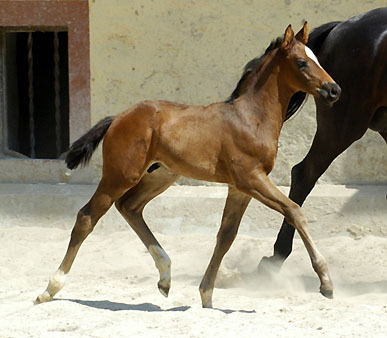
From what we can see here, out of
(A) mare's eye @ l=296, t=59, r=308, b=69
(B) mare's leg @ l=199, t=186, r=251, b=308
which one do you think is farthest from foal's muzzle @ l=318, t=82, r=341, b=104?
(B) mare's leg @ l=199, t=186, r=251, b=308

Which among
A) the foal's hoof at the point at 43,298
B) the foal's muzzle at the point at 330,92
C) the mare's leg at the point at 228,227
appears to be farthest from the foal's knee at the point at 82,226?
the foal's muzzle at the point at 330,92

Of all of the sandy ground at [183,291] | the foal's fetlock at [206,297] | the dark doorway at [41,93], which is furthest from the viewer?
the dark doorway at [41,93]

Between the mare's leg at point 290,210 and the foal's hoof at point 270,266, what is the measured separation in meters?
1.33

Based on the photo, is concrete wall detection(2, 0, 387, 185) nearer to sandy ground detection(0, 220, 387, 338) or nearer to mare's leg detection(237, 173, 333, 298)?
sandy ground detection(0, 220, 387, 338)

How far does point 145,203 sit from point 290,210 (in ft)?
3.05

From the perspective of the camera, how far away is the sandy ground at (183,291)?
4195 millimetres

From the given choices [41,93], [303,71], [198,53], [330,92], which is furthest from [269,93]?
[41,93]

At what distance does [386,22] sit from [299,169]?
3.75 feet

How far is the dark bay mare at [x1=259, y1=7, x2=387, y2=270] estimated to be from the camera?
5664mm

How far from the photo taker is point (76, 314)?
447 centimetres

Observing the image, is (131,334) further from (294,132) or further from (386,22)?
(294,132)

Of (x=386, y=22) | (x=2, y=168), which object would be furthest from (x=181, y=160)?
(x=2, y=168)

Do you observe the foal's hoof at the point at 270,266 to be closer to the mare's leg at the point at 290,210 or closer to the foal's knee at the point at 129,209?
the foal's knee at the point at 129,209

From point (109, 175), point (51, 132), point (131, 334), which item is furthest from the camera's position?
point (51, 132)
